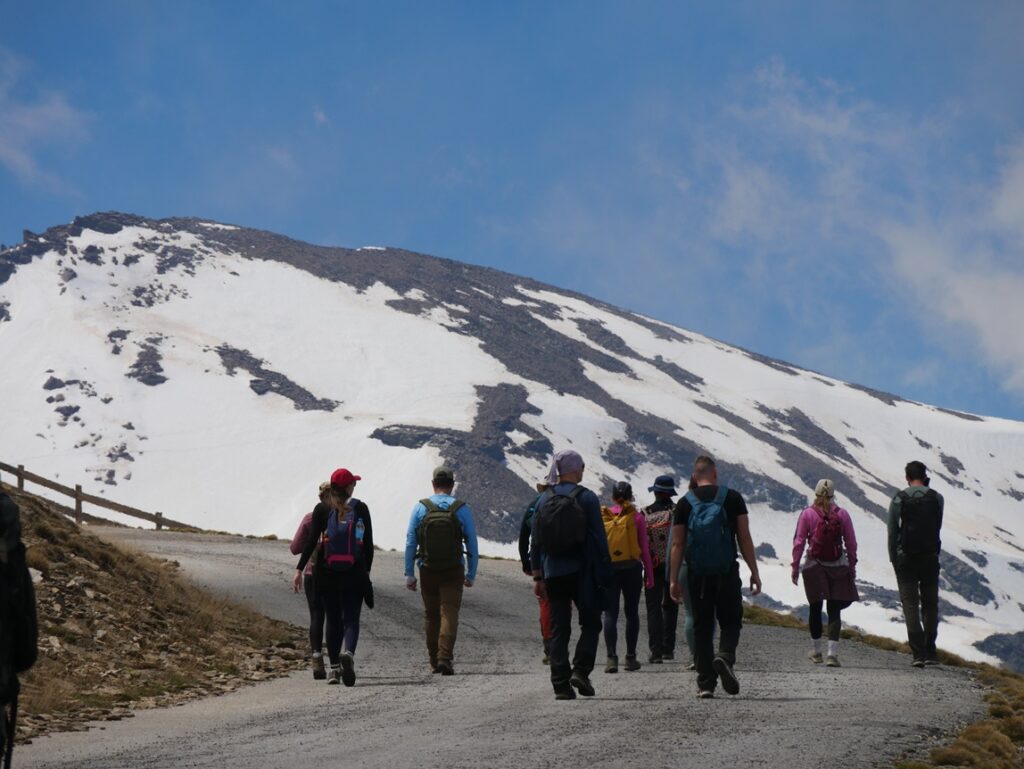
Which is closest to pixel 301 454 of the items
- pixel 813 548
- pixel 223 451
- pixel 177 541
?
pixel 223 451

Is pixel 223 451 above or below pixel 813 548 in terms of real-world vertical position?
above

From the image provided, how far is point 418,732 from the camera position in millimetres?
10047

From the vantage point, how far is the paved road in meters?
8.73

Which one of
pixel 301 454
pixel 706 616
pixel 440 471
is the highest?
pixel 301 454

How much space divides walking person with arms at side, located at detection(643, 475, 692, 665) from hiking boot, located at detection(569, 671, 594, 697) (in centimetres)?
416

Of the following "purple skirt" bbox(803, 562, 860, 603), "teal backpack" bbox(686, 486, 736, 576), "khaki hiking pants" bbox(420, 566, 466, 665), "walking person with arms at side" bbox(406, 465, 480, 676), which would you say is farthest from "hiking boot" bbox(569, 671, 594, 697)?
"purple skirt" bbox(803, 562, 860, 603)

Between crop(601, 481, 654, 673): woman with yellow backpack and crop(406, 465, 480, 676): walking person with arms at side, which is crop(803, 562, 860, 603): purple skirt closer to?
crop(601, 481, 654, 673): woman with yellow backpack

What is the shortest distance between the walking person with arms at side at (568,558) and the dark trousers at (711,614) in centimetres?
87

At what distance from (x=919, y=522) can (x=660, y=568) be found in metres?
3.06

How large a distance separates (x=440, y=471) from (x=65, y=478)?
16845 centimetres

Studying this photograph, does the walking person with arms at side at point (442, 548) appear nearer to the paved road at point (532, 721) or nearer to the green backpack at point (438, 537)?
the green backpack at point (438, 537)

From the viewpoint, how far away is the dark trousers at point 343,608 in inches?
566

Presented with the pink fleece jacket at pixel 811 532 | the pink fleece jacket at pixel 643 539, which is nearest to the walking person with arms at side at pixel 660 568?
the pink fleece jacket at pixel 643 539

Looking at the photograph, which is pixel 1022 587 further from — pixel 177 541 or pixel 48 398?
pixel 177 541
